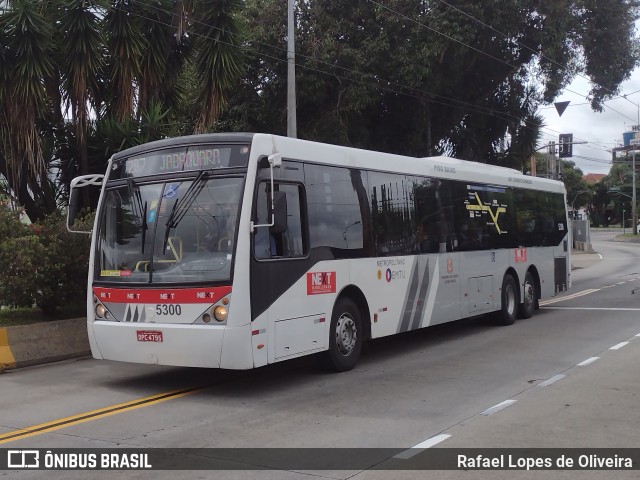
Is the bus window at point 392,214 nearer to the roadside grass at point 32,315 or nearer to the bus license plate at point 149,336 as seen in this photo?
the bus license plate at point 149,336

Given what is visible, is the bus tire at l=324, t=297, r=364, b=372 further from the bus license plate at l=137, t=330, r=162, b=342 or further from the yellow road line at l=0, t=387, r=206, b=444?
the bus license plate at l=137, t=330, r=162, b=342

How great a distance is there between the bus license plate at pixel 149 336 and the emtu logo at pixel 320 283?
77.1 inches

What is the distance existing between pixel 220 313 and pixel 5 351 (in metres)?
4.36

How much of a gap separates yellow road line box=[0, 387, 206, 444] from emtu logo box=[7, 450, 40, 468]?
473mm

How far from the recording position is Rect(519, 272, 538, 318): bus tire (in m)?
15.6

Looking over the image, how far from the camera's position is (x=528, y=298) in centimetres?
1574

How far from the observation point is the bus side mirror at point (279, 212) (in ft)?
26.8

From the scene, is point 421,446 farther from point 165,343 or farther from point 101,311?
point 101,311

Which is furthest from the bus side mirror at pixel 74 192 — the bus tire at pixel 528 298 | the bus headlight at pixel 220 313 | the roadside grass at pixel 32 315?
the bus tire at pixel 528 298

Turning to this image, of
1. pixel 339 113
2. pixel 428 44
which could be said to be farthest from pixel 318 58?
pixel 428 44

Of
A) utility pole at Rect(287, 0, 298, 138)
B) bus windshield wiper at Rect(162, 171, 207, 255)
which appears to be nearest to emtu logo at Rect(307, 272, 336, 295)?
bus windshield wiper at Rect(162, 171, 207, 255)

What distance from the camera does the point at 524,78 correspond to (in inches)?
974
